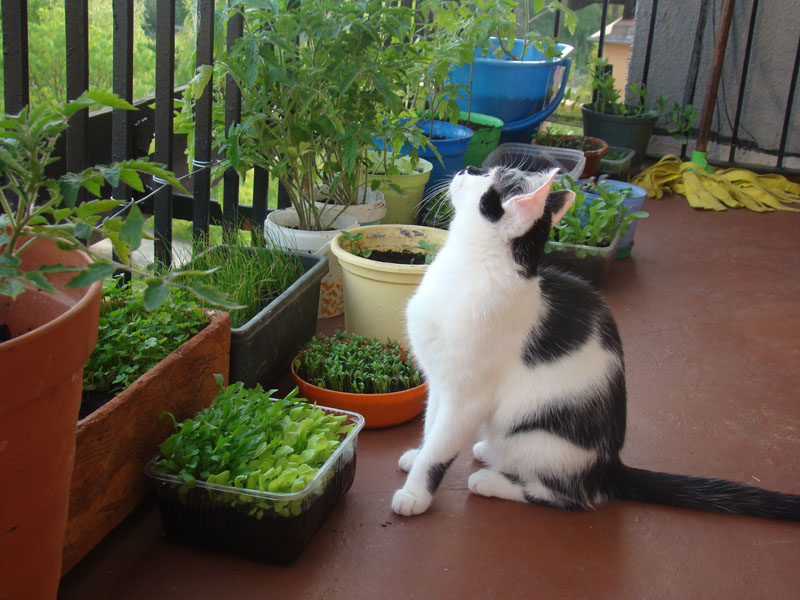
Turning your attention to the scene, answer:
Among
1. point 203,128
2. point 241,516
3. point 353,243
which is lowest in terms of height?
point 241,516

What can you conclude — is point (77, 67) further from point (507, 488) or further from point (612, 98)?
point (612, 98)

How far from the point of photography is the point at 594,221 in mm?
2891

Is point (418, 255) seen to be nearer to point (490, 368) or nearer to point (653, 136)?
point (490, 368)

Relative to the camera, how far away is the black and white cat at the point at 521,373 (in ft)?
4.85

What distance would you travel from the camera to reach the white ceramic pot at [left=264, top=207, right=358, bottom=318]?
2418 millimetres

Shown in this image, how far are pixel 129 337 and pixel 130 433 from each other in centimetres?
22

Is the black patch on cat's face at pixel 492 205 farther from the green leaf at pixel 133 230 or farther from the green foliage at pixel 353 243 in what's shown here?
the green foliage at pixel 353 243

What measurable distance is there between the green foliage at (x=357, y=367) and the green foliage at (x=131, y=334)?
40 cm

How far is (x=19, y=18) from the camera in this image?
1.72 metres

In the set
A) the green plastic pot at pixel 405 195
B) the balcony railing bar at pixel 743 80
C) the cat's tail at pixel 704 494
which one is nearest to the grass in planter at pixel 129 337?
the cat's tail at pixel 704 494

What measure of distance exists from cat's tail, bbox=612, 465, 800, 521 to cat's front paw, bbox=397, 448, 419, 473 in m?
0.48

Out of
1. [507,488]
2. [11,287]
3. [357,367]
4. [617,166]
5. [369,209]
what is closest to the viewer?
[11,287]

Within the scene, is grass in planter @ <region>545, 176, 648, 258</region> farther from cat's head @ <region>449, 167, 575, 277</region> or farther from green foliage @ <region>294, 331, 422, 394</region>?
cat's head @ <region>449, 167, 575, 277</region>

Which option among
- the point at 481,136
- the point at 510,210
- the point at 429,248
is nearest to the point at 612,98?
the point at 481,136
